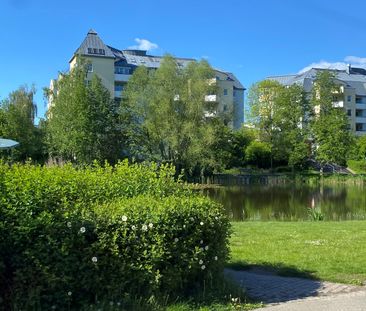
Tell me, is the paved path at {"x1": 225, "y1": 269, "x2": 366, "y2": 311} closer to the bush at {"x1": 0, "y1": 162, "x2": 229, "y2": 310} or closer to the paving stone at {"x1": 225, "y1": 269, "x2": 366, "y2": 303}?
the paving stone at {"x1": 225, "y1": 269, "x2": 366, "y2": 303}

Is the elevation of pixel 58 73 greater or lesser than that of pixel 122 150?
greater

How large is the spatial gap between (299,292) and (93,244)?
3219 mm

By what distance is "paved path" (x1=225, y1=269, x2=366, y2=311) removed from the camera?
6434 millimetres

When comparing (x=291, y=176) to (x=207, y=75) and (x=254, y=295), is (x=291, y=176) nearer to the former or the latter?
(x=207, y=75)

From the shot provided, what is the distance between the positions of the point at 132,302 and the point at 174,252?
0.77 meters

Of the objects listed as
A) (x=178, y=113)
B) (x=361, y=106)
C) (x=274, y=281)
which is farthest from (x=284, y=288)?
(x=361, y=106)

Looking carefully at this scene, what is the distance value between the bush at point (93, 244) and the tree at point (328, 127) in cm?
6565

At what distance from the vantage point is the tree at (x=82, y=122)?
A: 54938 millimetres

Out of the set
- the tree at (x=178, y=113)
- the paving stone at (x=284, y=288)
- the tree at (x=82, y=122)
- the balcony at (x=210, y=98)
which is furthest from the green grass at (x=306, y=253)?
the balcony at (x=210, y=98)

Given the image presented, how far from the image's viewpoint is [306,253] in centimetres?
1050

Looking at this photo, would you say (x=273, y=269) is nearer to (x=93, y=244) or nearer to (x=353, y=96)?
(x=93, y=244)

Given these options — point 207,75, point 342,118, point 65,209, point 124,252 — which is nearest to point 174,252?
point 124,252

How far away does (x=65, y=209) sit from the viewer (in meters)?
5.80

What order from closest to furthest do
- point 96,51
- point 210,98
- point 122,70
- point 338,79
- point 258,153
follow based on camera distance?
point 210,98, point 258,153, point 96,51, point 122,70, point 338,79
